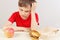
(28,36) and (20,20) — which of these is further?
(20,20)

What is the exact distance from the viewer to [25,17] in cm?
98

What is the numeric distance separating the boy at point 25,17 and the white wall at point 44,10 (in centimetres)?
41

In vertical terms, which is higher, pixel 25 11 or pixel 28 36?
pixel 25 11

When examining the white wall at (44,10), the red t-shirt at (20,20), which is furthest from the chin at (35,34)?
the white wall at (44,10)

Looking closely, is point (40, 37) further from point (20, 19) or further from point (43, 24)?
point (43, 24)

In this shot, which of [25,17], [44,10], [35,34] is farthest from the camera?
[44,10]

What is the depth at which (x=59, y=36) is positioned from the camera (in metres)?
0.92

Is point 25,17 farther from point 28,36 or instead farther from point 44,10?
point 44,10

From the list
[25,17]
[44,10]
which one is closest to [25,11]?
[25,17]

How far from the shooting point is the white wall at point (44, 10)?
1.41 metres

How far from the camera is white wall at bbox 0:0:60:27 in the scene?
141cm

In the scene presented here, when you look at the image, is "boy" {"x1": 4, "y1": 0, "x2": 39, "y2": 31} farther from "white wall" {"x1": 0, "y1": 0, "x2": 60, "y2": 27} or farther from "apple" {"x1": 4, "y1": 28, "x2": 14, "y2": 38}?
"white wall" {"x1": 0, "y1": 0, "x2": 60, "y2": 27}

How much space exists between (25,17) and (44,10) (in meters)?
0.48

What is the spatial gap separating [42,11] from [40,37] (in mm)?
574
